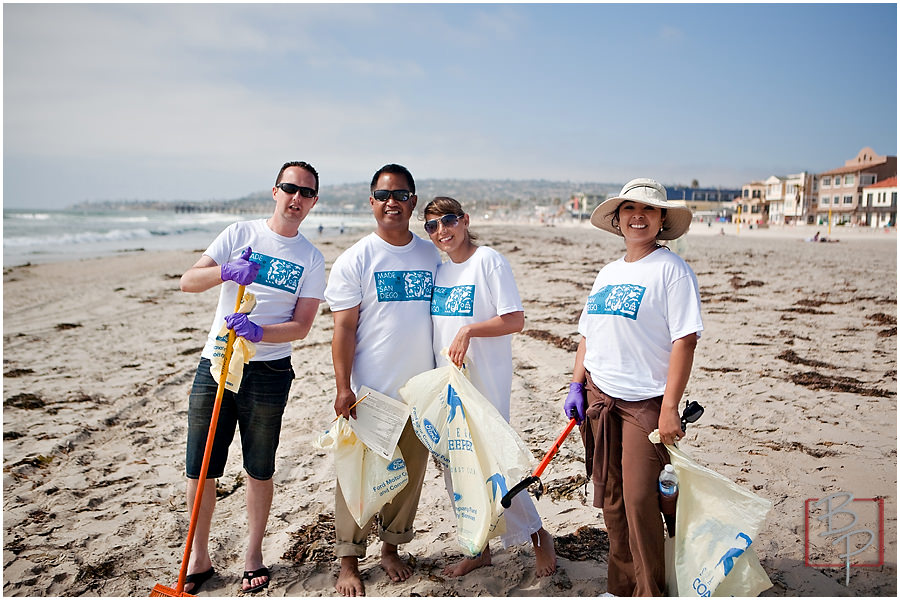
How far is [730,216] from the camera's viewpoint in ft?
224

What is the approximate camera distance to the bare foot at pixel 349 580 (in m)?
2.70

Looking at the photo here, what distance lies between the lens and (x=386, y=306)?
8.98 ft

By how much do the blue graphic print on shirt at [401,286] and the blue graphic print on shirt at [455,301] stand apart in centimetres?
8

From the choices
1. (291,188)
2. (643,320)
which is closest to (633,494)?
(643,320)

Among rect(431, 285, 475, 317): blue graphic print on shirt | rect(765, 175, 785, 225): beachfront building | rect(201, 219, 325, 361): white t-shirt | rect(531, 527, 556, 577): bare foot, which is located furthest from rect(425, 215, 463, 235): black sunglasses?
rect(765, 175, 785, 225): beachfront building

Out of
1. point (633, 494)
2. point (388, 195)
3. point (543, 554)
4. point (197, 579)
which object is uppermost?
point (388, 195)

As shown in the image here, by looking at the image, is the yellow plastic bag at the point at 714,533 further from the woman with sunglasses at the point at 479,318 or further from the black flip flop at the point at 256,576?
the black flip flop at the point at 256,576

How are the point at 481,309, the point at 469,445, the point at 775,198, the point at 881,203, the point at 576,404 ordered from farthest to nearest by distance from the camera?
the point at 775,198 → the point at 881,203 → the point at 481,309 → the point at 469,445 → the point at 576,404

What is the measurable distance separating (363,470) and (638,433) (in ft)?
4.28

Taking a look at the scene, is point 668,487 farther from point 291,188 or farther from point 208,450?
point 291,188

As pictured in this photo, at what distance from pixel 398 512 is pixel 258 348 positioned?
1.08m

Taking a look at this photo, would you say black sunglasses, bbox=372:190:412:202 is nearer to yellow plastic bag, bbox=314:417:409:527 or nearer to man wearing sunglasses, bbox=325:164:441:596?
man wearing sunglasses, bbox=325:164:441:596

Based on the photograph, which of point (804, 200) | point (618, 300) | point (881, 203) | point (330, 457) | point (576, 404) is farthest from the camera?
point (804, 200)

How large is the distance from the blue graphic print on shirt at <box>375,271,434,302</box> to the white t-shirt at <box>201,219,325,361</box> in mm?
289
